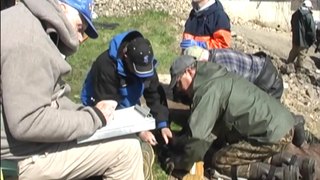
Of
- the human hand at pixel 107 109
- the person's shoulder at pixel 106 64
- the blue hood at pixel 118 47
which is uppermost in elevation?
the human hand at pixel 107 109

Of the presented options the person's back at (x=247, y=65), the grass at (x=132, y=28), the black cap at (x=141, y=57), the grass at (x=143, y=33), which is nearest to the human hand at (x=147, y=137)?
the black cap at (x=141, y=57)

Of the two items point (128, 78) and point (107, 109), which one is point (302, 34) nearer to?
point (128, 78)

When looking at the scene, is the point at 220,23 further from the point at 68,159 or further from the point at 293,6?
the point at 293,6

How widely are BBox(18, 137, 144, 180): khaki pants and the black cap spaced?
88cm

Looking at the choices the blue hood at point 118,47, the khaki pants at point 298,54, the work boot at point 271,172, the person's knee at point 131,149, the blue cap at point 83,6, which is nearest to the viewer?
the blue cap at point 83,6

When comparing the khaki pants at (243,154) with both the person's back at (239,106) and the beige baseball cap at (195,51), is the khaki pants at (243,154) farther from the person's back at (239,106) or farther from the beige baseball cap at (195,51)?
the beige baseball cap at (195,51)

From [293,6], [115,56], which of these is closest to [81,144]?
[115,56]

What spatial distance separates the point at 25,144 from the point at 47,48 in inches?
22.0

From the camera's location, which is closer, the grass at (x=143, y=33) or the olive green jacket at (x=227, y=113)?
the olive green jacket at (x=227, y=113)

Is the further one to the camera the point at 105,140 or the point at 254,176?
the point at 254,176

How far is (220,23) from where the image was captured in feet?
23.0

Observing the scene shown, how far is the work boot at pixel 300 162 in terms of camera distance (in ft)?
18.9

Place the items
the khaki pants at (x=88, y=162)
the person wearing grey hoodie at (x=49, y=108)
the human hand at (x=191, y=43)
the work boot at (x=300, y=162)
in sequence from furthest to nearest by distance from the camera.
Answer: the human hand at (x=191, y=43), the work boot at (x=300, y=162), the khaki pants at (x=88, y=162), the person wearing grey hoodie at (x=49, y=108)

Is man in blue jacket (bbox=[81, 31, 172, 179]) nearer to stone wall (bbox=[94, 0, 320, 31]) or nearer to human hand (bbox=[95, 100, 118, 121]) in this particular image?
human hand (bbox=[95, 100, 118, 121])
